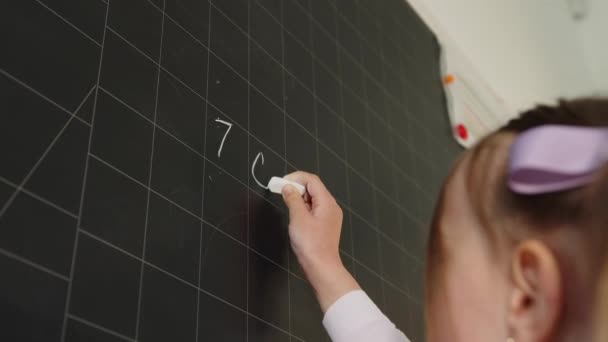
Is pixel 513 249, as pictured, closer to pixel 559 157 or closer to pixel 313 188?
pixel 559 157

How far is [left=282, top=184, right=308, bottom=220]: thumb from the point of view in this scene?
0.90 m

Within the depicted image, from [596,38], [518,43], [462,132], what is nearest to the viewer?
[462,132]

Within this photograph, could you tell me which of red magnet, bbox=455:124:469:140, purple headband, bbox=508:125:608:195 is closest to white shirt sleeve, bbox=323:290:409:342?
purple headband, bbox=508:125:608:195

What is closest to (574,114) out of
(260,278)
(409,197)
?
(260,278)

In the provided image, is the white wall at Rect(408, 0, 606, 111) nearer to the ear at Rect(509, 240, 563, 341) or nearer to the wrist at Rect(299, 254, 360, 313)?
the wrist at Rect(299, 254, 360, 313)

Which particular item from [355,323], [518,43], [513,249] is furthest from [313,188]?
[518,43]

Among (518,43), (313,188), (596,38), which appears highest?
(313,188)

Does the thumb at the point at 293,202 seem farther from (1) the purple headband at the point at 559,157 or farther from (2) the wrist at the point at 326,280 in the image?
(1) the purple headband at the point at 559,157

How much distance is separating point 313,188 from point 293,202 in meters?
0.04

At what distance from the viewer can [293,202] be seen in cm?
90

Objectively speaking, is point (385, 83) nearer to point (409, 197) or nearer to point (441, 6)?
point (409, 197)

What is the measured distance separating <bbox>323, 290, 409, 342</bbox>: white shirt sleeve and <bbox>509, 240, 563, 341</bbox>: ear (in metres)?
0.33

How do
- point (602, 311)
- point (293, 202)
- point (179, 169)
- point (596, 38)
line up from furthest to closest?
point (596, 38) < point (293, 202) < point (179, 169) < point (602, 311)

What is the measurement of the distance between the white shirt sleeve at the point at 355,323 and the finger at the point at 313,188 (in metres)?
0.13
